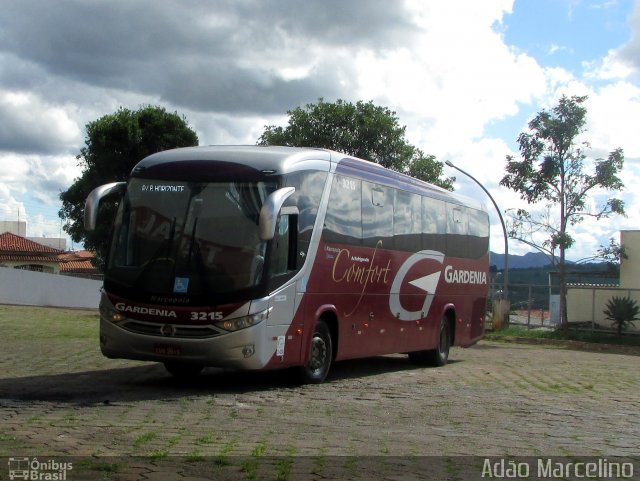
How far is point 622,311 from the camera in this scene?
32.4m

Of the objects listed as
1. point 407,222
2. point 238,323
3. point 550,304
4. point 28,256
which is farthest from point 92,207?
point 28,256

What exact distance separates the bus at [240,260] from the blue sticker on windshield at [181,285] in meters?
0.01

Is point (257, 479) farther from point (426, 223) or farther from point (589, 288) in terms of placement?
point (589, 288)

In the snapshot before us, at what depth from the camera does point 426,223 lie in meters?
17.5

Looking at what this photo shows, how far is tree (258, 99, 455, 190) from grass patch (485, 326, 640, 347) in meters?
10.0

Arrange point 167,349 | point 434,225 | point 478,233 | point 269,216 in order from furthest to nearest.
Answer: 1. point 478,233
2. point 434,225
3. point 167,349
4. point 269,216

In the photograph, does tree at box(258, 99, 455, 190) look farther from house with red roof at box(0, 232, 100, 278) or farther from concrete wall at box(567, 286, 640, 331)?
house with red roof at box(0, 232, 100, 278)

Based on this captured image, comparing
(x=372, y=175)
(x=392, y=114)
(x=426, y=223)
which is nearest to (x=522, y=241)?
(x=392, y=114)

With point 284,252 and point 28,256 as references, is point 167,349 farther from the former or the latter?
point 28,256

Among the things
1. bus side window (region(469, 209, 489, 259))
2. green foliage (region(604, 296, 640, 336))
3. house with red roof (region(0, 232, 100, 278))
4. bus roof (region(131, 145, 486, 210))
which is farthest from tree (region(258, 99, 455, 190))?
house with red roof (region(0, 232, 100, 278))

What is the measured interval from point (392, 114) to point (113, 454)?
119 feet

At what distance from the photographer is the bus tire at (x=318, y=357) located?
13234 millimetres

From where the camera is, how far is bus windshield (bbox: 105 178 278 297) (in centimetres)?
1186

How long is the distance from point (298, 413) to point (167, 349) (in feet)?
8.16
